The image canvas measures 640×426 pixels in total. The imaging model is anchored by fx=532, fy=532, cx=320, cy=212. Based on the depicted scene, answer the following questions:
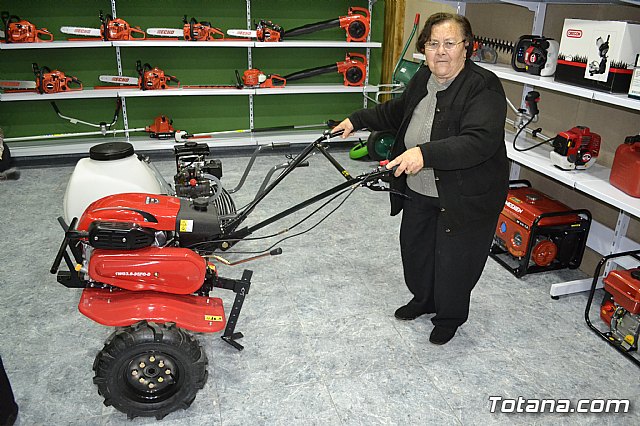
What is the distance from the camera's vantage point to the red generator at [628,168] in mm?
2717

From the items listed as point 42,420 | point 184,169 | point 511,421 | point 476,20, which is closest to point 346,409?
point 511,421

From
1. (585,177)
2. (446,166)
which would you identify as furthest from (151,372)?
(585,177)

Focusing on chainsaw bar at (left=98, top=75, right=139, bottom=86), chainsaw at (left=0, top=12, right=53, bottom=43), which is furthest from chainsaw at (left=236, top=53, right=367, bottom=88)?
chainsaw at (left=0, top=12, right=53, bottom=43)

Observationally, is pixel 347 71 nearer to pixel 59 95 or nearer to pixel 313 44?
pixel 313 44

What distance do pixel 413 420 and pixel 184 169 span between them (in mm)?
2154

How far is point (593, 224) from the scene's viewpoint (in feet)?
11.2

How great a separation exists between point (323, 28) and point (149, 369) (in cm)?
451

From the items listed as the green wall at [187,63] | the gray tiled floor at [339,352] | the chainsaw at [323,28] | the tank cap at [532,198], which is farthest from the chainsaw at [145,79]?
the tank cap at [532,198]

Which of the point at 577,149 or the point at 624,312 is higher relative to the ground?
the point at 577,149

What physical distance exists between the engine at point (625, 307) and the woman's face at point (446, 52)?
1.39 metres

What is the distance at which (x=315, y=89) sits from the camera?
5.84 meters

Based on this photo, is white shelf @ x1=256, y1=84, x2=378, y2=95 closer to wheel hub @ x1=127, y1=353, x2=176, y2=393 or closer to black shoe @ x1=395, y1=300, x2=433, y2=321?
black shoe @ x1=395, y1=300, x2=433, y2=321

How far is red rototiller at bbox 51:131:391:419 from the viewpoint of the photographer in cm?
207

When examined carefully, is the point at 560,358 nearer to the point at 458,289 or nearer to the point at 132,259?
the point at 458,289
